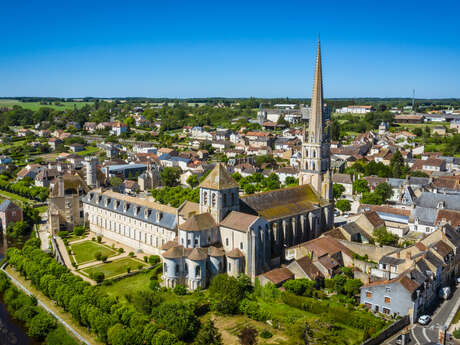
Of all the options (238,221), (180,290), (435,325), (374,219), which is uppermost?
(238,221)

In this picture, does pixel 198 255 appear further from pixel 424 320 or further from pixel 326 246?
pixel 424 320

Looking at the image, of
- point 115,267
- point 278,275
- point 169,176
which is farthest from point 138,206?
point 169,176

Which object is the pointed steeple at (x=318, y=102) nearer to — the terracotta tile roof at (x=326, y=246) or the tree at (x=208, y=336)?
the terracotta tile roof at (x=326, y=246)

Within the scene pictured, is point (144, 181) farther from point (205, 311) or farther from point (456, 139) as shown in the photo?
point (456, 139)

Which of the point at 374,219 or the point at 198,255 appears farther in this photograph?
the point at 374,219

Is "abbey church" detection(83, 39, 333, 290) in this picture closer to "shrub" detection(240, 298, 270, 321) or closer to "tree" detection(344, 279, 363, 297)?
"shrub" detection(240, 298, 270, 321)

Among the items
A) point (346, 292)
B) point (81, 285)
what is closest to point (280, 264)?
point (346, 292)
